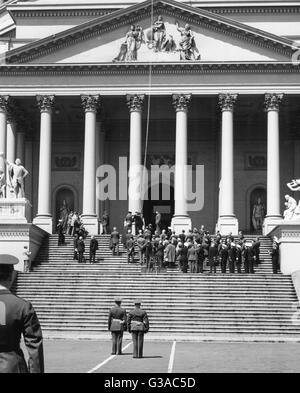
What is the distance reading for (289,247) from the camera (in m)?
37.9

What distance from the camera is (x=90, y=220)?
47219mm

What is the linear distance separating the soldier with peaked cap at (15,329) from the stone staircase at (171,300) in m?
20.7

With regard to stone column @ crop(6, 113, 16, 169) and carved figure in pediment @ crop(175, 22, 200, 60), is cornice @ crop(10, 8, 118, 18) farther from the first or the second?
carved figure in pediment @ crop(175, 22, 200, 60)

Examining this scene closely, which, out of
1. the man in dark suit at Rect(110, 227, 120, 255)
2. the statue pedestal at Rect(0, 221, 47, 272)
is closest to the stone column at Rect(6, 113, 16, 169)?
the statue pedestal at Rect(0, 221, 47, 272)

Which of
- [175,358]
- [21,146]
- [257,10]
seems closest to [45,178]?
[21,146]

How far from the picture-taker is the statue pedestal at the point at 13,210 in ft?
130

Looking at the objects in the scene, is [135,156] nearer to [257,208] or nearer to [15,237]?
[257,208]

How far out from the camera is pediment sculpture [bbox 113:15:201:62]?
159 ft

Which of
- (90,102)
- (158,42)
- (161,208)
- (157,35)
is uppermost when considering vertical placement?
(157,35)

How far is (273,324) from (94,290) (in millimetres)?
7686

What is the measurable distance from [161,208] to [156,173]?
265cm

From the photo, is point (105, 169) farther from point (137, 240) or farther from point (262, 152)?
point (137, 240)

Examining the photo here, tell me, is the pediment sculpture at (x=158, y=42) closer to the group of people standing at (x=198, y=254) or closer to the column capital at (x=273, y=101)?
the column capital at (x=273, y=101)
